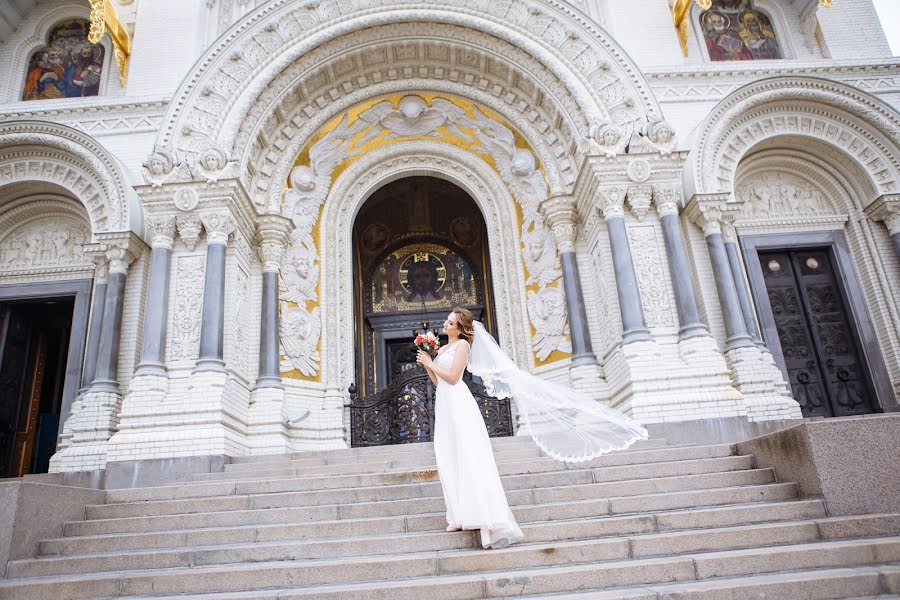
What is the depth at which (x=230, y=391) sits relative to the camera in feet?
27.6

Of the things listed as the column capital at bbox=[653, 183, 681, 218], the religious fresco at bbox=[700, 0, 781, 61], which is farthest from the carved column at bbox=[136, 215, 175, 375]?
the religious fresco at bbox=[700, 0, 781, 61]

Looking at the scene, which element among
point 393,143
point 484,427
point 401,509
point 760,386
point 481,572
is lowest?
point 481,572

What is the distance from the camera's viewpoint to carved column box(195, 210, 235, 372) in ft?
27.1

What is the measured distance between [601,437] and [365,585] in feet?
6.58

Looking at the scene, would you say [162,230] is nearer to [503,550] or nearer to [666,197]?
[503,550]

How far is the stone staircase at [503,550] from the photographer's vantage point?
344 centimetres

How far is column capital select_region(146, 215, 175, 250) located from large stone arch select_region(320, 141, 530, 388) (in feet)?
8.49

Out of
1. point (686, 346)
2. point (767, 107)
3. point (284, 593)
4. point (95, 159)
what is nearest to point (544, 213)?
point (686, 346)

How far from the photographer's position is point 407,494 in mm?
5246

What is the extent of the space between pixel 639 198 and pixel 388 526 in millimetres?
6271

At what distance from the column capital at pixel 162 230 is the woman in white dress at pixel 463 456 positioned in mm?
6030

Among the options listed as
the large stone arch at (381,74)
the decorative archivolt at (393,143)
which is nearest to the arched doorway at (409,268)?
the decorative archivolt at (393,143)

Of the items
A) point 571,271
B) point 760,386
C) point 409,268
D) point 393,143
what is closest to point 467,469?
point 760,386

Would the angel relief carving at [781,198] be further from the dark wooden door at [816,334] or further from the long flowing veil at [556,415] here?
the long flowing veil at [556,415]
